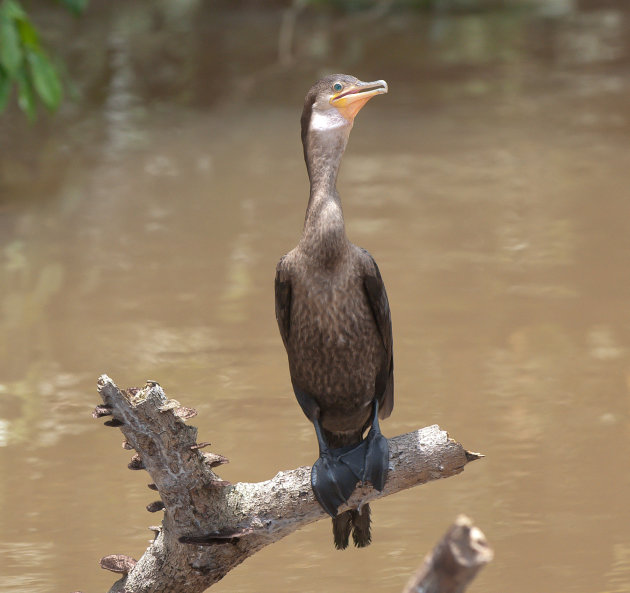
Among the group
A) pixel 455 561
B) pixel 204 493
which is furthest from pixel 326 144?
pixel 455 561

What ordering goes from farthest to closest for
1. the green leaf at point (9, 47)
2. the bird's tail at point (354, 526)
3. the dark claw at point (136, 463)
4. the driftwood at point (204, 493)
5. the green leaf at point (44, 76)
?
the green leaf at point (44, 76) → the green leaf at point (9, 47) → the bird's tail at point (354, 526) → the dark claw at point (136, 463) → the driftwood at point (204, 493)

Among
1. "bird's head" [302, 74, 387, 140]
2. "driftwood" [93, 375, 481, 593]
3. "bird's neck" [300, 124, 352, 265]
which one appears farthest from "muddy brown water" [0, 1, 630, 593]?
"bird's head" [302, 74, 387, 140]

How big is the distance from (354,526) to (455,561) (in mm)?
909

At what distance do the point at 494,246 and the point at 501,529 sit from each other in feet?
7.55

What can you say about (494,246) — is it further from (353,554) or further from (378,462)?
(378,462)

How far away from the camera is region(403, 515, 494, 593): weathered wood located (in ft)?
5.33

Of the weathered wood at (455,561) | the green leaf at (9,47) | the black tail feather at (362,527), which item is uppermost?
the green leaf at (9,47)

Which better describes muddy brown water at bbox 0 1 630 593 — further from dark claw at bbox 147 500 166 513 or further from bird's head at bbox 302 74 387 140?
bird's head at bbox 302 74 387 140

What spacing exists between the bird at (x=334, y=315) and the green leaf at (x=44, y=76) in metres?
3.22

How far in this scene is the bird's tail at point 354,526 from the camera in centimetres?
252

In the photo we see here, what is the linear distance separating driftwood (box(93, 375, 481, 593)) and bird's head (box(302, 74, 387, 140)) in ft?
2.27

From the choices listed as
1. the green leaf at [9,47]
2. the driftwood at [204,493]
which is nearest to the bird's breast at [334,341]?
the driftwood at [204,493]

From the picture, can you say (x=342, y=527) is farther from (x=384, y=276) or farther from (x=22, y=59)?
(x=22, y=59)

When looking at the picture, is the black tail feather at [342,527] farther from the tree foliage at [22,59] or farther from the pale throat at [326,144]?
the tree foliage at [22,59]
